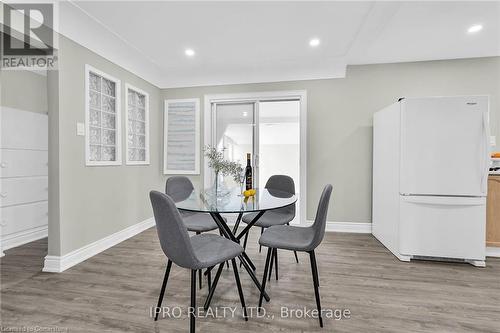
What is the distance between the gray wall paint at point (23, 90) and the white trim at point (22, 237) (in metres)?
1.60

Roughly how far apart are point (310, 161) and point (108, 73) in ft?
9.83

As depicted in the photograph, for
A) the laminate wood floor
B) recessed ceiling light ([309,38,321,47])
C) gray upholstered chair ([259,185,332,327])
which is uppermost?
recessed ceiling light ([309,38,321,47])

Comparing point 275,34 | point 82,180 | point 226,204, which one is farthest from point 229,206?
point 275,34

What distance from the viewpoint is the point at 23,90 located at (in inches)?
124

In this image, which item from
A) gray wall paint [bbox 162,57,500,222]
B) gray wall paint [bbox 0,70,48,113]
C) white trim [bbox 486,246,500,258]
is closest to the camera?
white trim [bbox 486,246,500,258]

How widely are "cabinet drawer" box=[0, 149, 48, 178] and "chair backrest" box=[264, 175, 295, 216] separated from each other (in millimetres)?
3151

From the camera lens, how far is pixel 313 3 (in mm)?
2283

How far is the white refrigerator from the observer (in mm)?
2502

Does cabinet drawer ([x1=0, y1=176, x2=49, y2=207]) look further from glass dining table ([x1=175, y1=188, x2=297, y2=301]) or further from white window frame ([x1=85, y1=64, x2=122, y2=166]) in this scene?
glass dining table ([x1=175, y1=188, x2=297, y2=301])

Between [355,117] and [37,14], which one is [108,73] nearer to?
[37,14]

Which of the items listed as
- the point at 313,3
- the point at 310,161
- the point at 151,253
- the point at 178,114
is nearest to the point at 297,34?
the point at 313,3

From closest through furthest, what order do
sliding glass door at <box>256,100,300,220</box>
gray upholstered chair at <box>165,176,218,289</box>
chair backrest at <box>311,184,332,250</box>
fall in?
chair backrest at <box>311,184,332,250</box> → gray upholstered chair at <box>165,176,218,289</box> → sliding glass door at <box>256,100,300,220</box>

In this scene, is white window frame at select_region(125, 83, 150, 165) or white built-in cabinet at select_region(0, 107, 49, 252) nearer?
white built-in cabinet at select_region(0, 107, 49, 252)

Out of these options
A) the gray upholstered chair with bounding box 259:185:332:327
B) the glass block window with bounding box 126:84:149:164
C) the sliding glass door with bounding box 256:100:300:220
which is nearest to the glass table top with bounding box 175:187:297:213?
the gray upholstered chair with bounding box 259:185:332:327
